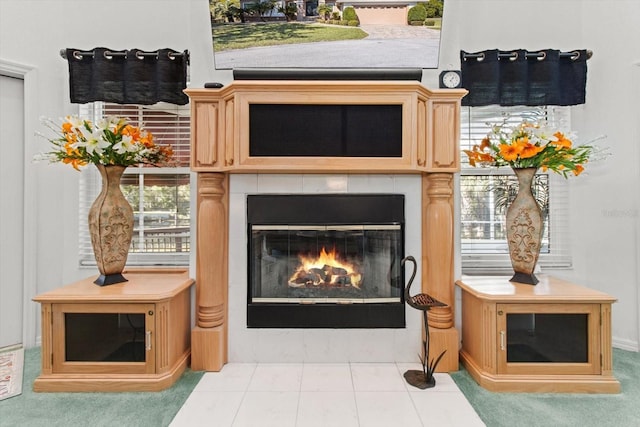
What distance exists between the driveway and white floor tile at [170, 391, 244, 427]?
1928mm

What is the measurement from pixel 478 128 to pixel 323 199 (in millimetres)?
1363

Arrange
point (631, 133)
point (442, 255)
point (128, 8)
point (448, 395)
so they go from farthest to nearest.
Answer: point (128, 8), point (631, 133), point (442, 255), point (448, 395)

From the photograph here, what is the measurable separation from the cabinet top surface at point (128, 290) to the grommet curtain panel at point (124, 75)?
1.20m

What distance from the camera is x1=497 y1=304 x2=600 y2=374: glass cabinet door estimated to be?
1841 millimetres

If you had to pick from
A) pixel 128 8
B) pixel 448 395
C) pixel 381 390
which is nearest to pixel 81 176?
pixel 128 8

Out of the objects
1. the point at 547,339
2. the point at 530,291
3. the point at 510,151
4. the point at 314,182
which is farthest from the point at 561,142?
the point at 314,182

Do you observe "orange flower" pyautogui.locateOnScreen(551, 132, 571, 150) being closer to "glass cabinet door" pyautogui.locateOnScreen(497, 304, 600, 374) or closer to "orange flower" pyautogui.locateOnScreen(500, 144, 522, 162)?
"orange flower" pyautogui.locateOnScreen(500, 144, 522, 162)

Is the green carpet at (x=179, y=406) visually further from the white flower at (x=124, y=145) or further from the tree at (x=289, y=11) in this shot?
the tree at (x=289, y=11)

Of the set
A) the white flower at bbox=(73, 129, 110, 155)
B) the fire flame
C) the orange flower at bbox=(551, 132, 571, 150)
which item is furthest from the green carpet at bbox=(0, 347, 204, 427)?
the orange flower at bbox=(551, 132, 571, 150)

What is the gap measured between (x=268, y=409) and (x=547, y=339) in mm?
1514

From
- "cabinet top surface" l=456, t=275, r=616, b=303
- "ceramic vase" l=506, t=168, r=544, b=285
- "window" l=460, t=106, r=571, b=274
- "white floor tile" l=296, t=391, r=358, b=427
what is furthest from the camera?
"window" l=460, t=106, r=571, b=274

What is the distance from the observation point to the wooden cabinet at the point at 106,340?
183 centimetres

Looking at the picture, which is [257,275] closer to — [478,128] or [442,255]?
[442,255]

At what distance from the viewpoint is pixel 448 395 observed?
180 centimetres
